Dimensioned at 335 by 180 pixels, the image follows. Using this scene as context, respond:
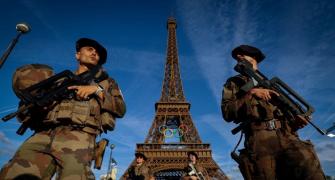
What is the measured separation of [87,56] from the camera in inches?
188

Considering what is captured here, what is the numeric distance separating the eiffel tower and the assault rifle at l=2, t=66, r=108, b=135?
118 feet

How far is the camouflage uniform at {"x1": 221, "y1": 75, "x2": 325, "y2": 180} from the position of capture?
370 centimetres

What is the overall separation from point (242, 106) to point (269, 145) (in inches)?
31.9

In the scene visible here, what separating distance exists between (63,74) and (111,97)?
0.88m

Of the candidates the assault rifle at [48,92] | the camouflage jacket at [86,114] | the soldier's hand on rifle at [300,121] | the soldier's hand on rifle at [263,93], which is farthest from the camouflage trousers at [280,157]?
the assault rifle at [48,92]

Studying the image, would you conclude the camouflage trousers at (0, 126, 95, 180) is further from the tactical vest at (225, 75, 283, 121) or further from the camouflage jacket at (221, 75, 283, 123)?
the tactical vest at (225, 75, 283, 121)

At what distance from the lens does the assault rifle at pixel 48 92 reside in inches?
141

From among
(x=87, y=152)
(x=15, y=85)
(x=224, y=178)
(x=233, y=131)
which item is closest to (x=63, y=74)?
(x=15, y=85)

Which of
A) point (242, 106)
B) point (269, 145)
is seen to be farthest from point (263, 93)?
point (269, 145)

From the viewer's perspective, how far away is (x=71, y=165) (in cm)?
344

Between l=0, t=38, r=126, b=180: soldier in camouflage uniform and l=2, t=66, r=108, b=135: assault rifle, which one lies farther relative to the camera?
l=2, t=66, r=108, b=135: assault rifle

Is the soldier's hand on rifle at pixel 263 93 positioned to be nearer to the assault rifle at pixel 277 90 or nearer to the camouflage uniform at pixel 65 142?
the assault rifle at pixel 277 90

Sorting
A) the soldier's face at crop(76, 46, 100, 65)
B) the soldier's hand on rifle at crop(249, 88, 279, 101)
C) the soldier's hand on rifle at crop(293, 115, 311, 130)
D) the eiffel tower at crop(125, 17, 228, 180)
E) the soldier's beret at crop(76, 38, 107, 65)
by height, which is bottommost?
the soldier's hand on rifle at crop(293, 115, 311, 130)

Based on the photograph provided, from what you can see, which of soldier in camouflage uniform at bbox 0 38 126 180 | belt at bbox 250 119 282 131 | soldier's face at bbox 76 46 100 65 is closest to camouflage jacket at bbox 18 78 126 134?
soldier in camouflage uniform at bbox 0 38 126 180
